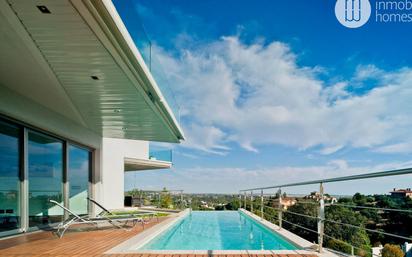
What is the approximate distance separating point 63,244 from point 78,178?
4581 millimetres

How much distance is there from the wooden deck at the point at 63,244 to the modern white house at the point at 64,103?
71 cm

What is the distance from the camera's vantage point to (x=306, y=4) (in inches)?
517

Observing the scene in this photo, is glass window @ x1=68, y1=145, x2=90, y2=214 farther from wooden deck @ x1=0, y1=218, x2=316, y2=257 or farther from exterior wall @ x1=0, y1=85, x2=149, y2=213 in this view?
wooden deck @ x1=0, y1=218, x2=316, y2=257

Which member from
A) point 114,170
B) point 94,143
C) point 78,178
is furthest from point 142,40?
point 114,170

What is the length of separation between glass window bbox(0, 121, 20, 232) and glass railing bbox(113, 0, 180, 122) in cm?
271

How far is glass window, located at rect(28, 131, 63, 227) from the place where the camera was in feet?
24.2

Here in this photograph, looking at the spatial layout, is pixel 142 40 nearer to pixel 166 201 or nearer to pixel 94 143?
pixel 94 143

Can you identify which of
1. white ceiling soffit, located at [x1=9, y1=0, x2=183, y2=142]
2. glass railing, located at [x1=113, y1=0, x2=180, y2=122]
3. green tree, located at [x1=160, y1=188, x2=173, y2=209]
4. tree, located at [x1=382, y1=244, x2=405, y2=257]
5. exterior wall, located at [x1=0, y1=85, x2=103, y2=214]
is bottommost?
green tree, located at [x1=160, y1=188, x2=173, y2=209]

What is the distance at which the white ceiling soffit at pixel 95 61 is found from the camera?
12.4ft

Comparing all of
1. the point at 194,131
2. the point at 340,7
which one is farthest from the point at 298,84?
the point at 194,131

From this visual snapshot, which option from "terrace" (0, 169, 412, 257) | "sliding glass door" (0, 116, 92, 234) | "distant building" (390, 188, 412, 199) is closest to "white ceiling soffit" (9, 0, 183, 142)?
"sliding glass door" (0, 116, 92, 234)

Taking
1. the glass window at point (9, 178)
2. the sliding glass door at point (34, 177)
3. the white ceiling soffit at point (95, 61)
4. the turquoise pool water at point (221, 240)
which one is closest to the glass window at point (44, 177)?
the sliding glass door at point (34, 177)

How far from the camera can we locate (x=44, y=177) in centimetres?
785

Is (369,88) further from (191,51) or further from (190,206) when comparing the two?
(190,206)
